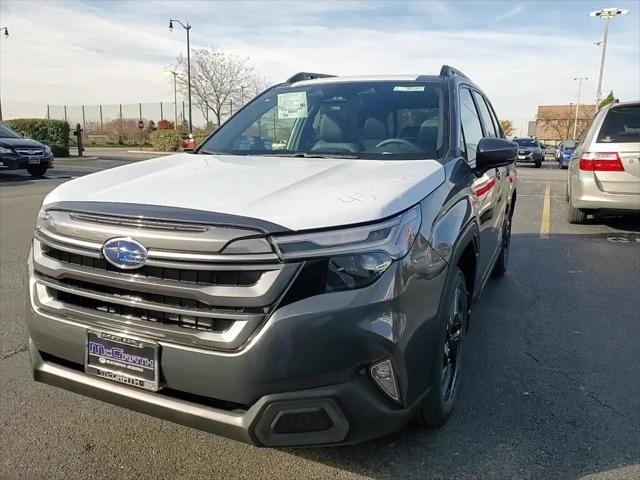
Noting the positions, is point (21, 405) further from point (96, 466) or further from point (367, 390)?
point (367, 390)

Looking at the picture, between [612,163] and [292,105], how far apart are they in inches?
212

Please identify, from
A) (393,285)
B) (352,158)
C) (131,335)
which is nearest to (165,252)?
(131,335)

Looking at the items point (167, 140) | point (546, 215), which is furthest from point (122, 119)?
Answer: point (546, 215)

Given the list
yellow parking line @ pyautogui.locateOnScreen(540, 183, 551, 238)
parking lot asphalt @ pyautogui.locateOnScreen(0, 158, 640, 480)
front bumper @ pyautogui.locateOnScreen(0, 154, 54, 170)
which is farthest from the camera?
front bumper @ pyautogui.locateOnScreen(0, 154, 54, 170)

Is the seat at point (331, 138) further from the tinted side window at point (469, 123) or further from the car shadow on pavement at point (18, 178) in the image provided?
the car shadow on pavement at point (18, 178)

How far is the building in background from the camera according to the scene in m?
69.8

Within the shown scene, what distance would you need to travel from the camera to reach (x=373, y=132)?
3.40 m

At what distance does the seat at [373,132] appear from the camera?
333 centimetres

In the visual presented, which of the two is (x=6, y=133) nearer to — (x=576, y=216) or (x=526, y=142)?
(x=576, y=216)

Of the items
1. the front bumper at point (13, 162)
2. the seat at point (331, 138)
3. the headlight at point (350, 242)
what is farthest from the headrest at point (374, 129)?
the front bumper at point (13, 162)

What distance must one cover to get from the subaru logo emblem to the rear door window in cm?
716

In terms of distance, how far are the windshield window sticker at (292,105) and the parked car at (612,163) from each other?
17.4 feet

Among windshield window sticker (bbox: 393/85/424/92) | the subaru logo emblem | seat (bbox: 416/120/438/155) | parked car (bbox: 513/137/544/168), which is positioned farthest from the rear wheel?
parked car (bbox: 513/137/544/168)

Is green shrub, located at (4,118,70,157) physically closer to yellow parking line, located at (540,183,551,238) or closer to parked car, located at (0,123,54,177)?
parked car, located at (0,123,54,177)
